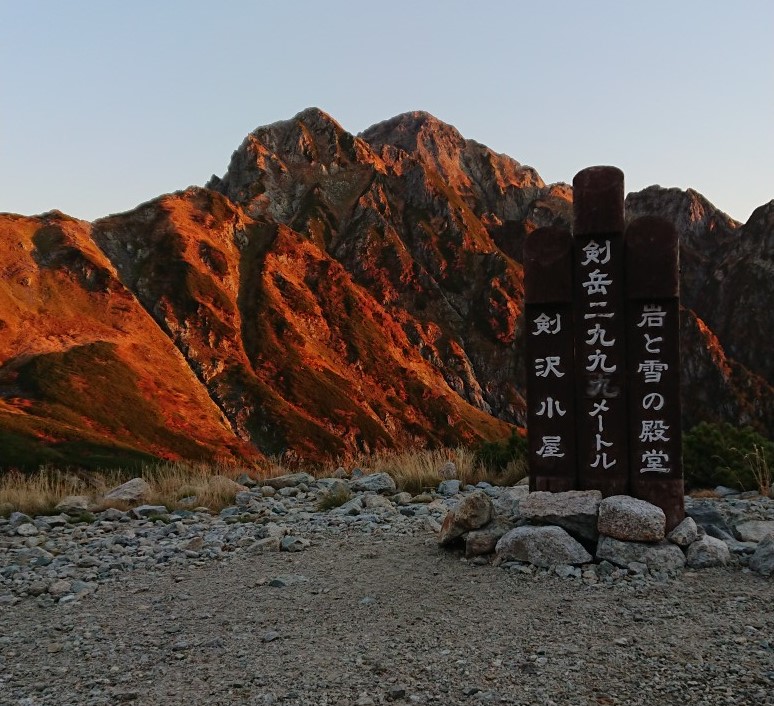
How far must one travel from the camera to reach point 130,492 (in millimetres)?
12078

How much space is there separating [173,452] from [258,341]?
32090 millimetres

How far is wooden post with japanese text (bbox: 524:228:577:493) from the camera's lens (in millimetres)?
8484

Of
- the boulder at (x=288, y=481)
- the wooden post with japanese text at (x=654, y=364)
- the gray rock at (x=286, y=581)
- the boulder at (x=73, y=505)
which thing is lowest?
the boulder at (x=288, y=481)

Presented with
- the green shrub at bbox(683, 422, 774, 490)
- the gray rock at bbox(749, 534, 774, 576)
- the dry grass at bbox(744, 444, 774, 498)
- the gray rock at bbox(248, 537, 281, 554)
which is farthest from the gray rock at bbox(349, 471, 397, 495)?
the gray rock at bbox(749, 534, 774, 576)

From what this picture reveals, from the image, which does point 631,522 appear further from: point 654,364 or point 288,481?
point 288,481

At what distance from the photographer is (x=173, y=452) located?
212 feet

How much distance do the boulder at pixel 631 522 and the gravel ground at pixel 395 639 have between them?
56cm

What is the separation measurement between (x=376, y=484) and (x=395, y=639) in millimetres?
6732

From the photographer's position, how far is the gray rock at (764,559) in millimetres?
6855

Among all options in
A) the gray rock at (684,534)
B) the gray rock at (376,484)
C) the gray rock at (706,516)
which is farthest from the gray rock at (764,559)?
the gray rock at (376,484)

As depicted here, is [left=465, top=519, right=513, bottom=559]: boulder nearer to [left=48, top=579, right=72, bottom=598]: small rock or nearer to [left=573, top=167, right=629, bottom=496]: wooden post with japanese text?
[left=573, top=167, right=629, bottom=496]: wooden post with japanese text

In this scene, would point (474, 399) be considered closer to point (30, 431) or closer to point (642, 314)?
point (30, 431)

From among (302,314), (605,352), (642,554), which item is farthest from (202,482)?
(302,314)

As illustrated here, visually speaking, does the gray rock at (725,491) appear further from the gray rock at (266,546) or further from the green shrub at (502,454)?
the gray rock at (266,546)
